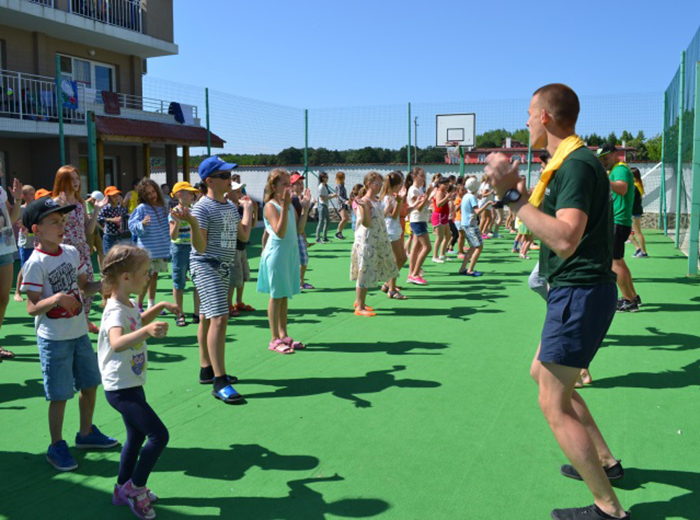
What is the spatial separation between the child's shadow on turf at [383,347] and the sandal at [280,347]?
0.72 feet

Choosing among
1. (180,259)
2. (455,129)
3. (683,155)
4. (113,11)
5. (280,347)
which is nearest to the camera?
(280,347)

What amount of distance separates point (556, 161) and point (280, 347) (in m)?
3.95

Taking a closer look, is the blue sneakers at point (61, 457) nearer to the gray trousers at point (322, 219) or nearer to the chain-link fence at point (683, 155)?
the chain-link fence at point (683, 155)

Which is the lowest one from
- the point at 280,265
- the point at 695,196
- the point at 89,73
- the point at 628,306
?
the point at 628,306

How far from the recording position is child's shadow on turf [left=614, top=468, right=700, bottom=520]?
3193mm

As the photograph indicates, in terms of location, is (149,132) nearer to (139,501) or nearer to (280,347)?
(280,347)

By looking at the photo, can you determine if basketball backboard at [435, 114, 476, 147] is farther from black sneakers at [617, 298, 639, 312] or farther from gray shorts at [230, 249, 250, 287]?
gray shorts at [230, 249, 250, 287]

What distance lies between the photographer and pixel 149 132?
65.6ft

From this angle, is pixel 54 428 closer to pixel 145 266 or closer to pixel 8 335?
pixel 145 266

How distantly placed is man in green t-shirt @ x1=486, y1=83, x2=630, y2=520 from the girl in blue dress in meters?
3.28

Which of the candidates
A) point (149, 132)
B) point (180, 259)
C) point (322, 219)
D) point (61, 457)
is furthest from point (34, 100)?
Result: point (61, 457)

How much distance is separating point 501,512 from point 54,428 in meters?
2.61

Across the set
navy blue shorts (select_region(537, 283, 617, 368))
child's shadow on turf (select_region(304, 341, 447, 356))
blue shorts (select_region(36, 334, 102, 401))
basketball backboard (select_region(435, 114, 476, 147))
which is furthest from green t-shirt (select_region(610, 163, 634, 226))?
basketball backboard (select_region(435, 114, 476, 147))

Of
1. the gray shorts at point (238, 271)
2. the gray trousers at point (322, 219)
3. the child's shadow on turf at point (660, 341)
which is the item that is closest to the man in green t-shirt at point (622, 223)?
the child's shadow on turf at point (660, 341)
